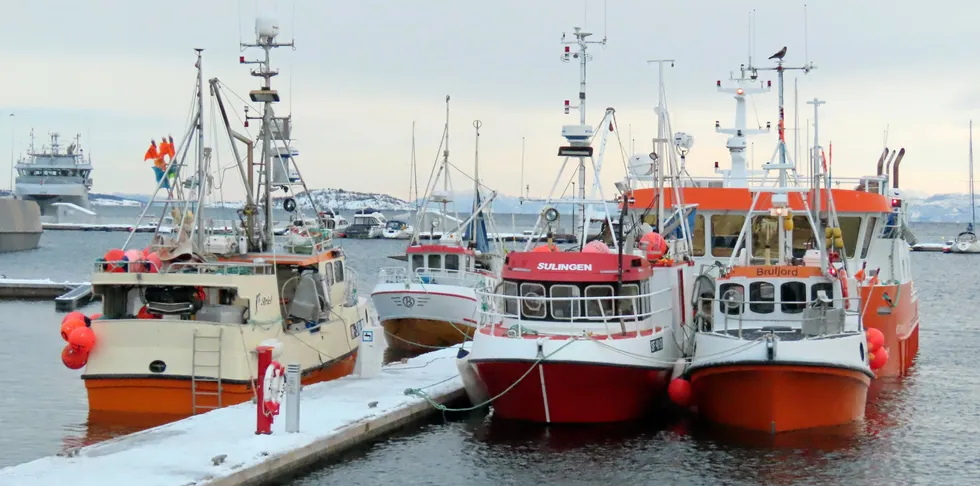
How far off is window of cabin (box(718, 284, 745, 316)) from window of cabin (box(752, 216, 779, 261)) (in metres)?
7.41

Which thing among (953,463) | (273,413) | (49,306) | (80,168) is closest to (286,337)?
(273,413)

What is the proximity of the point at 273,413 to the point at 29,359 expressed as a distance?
18.5m

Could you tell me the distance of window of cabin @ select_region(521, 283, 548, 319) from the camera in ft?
80.4

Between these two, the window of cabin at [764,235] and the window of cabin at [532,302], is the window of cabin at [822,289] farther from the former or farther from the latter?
the window of cabin at [764,235]

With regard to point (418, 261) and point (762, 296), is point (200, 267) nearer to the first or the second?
point (762, 296)

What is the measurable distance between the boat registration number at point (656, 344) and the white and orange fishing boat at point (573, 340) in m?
0.02

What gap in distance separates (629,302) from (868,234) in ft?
38.9

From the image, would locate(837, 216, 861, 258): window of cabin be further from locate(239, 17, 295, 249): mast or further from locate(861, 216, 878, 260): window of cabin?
locate(239, 17, 295, 249): mast

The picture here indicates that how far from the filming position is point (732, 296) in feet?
83.4

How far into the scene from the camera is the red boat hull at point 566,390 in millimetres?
23234

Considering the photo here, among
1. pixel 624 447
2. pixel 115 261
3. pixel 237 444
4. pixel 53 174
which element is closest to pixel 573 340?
pixel 624 447

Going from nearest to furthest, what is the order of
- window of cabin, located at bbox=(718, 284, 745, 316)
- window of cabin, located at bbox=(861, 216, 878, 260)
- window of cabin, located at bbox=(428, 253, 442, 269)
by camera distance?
window of cabin, located at bbox=(718, 284, 745, 316), window of cabin, located at bbox=(861, 216, 878, 260), window of cabin, located at bbox=(428, 253, 442, 269)

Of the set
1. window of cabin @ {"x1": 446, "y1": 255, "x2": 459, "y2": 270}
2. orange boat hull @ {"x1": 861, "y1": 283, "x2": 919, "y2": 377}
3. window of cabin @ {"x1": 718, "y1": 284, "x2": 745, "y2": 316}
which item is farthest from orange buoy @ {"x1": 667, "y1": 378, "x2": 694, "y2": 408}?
window of cabin @ {"x1": 446, "y1": 255, "x2": 459, "y2": 270}

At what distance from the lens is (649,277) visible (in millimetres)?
25359
